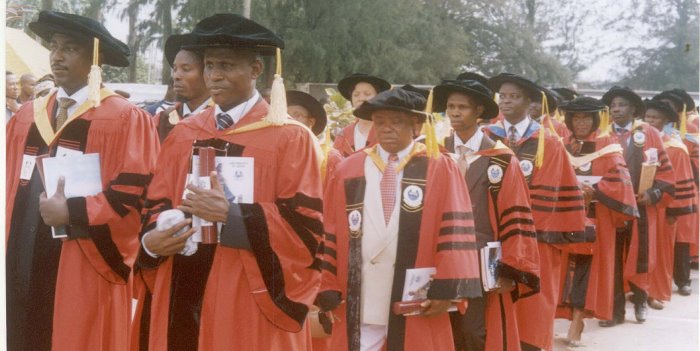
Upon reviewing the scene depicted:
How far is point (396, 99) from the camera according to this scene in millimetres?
4750

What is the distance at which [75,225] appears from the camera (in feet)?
14.6

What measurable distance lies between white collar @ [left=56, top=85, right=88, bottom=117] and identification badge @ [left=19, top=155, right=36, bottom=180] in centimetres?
A: 31

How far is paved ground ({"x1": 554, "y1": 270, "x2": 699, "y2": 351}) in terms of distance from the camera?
325 inches

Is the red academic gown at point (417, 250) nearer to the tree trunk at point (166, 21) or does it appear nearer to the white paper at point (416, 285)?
the white paper at point (416, 285)

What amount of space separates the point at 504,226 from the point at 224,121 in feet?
7.64

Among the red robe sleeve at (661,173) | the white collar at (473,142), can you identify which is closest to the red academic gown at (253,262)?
the white collar at (473,142)

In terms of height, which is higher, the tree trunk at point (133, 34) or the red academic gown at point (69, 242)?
the tree trunk at point (133, 34)

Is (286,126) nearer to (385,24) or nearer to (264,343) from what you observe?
(264,343)

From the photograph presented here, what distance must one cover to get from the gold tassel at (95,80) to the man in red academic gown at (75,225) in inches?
0.6

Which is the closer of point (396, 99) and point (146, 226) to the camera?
point (146, 226)

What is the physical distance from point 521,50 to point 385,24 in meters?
10.4

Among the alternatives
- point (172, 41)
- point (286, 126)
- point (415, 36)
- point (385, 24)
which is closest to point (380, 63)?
point (385, 24)

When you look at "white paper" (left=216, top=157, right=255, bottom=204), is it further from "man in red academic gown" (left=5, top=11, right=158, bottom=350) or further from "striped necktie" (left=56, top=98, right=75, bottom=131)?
"striped necktie" (left=56, top=98, right=75, bottom=131)

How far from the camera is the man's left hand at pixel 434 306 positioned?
15.2ft
